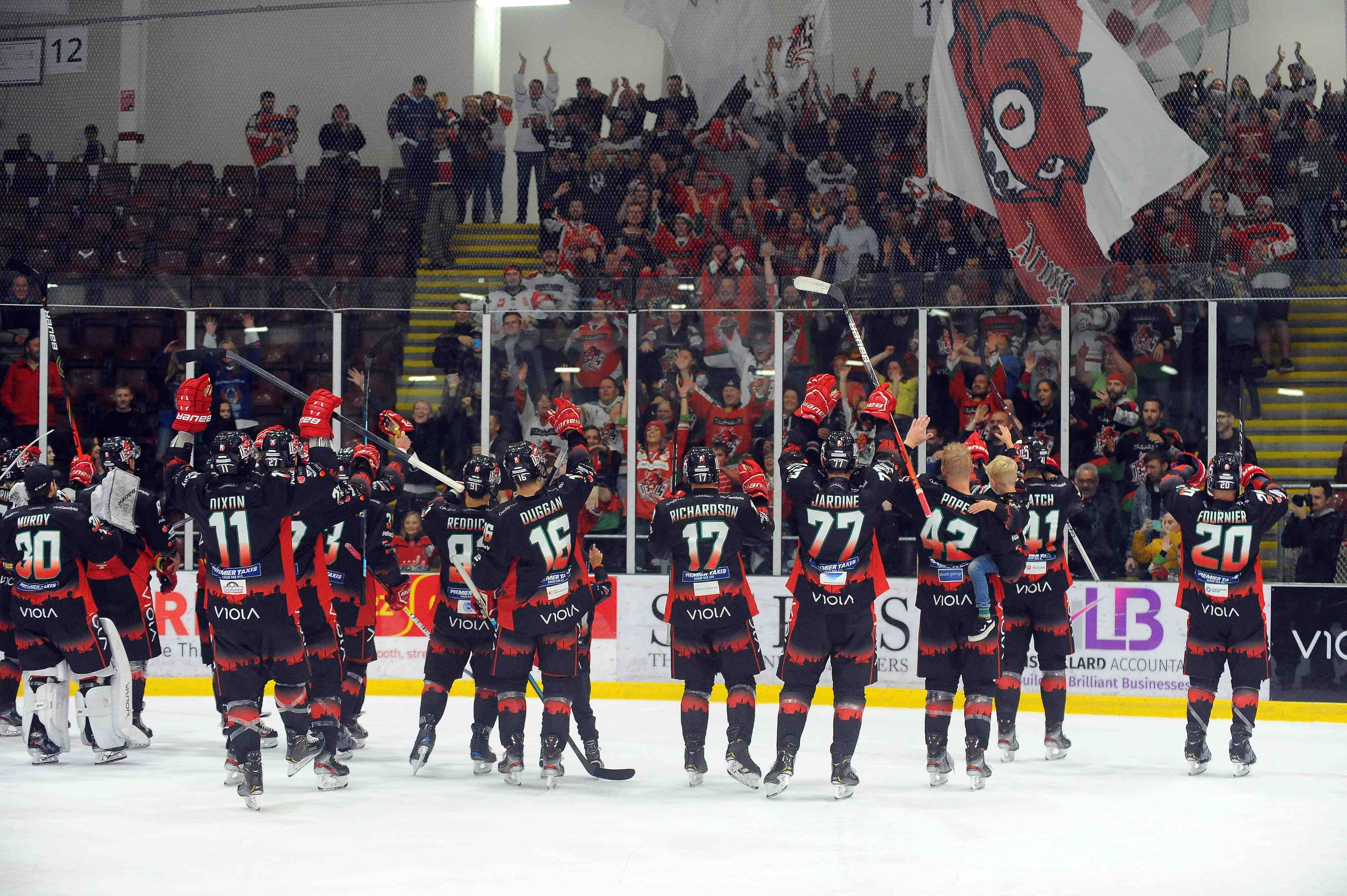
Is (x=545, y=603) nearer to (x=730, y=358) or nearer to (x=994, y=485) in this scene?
(x=994, y=485)

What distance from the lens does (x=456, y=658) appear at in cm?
729

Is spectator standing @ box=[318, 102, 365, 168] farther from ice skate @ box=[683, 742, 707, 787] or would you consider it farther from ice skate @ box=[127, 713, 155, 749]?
ice skate @ box=[683, 742, 707, 787]

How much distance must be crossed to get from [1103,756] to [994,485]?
1814 mm

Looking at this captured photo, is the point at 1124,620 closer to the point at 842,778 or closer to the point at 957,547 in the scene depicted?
the point at 957,547

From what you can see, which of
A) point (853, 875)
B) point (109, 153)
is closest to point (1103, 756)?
point (853, 875)

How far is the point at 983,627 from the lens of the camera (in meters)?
6.78

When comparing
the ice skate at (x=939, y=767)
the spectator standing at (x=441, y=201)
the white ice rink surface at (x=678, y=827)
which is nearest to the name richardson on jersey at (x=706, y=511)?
the white ice rink surface at (x=678, y=827)

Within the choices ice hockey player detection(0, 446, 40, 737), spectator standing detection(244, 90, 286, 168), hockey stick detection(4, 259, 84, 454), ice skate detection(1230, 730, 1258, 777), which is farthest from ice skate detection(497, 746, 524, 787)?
spectator standing detection(244, 90, 286, 168)

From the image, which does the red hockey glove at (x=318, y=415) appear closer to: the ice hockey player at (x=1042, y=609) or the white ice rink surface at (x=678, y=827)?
the white ice rink surface at (x=678, y=827)

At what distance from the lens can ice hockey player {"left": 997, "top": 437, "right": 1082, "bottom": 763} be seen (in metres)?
7.69

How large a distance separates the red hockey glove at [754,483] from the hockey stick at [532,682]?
4.32ft

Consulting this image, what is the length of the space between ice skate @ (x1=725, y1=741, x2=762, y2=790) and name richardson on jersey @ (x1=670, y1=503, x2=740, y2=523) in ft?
3.33

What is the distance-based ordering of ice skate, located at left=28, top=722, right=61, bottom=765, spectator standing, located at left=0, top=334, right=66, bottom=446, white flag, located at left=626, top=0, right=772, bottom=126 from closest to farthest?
ice skate, located at left=28, top=722, right=61, bottom=765, spectator standing, located at left=0, top=334, right=66, bottom=446, white flag, located at left=626, top=0, right=772, bottom=126

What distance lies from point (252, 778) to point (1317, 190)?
8839 millimetres
